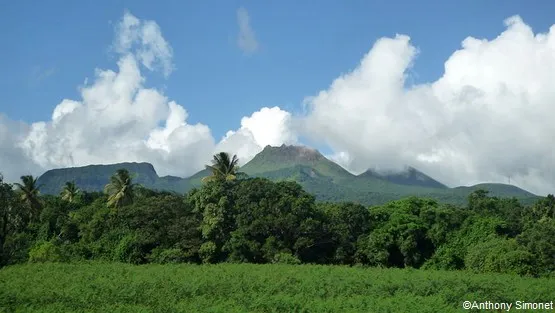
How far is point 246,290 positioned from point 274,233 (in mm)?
15006

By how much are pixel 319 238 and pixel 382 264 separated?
189 inches

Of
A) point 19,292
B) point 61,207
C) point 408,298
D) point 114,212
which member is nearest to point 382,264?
point 408,298

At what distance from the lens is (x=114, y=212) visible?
40.2m

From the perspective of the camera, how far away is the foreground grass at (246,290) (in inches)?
672

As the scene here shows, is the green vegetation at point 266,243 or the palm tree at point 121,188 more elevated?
the palm tree at point 121,188

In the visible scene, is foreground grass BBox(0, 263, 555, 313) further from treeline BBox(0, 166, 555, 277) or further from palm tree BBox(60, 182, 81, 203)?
palm tree BBox(60, 182, 81, 203)

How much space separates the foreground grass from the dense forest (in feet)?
24.0

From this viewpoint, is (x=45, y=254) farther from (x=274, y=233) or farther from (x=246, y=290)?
(x=246, y=290)

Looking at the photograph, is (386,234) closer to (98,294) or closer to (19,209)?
(98,294)

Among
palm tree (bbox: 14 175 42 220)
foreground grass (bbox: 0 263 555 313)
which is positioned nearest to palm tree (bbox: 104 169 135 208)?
palm tree (bbox: 14 175 42 220)

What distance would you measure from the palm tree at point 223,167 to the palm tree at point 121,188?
7.21 m

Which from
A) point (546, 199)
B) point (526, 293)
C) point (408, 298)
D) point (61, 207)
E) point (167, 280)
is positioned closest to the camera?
point (408, 298)

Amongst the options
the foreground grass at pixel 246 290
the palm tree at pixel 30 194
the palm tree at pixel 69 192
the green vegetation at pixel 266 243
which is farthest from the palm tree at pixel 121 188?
the foreground grass at pixel 246 290

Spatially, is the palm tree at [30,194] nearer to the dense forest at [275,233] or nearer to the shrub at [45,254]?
the dense forest at [275,233]
